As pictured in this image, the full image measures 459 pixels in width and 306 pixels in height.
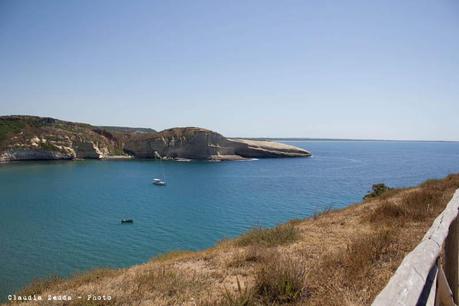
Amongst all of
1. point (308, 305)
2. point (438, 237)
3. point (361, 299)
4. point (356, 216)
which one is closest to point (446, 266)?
point (438, 237)

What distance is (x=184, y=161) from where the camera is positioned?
93.6 meters

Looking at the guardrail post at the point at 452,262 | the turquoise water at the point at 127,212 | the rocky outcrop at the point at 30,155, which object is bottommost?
the turquoise water at the point at 127,212

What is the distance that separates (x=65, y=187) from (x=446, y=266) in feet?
165

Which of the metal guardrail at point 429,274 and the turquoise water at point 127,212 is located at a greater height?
the metal guardrail at point 429,274

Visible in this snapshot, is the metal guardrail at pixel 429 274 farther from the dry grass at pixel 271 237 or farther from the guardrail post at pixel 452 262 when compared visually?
the dry grass at pixel 271 237

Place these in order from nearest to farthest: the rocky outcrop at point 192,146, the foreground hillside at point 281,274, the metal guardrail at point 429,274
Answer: the metal guardrail at point 429,274, the foreground hillside at point 281,274, the rocky outcrop at point 192,146

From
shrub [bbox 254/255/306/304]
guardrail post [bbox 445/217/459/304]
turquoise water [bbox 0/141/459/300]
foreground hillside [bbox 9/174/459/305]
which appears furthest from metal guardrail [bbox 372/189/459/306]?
turquoise water [bbox 0/141/459/300]

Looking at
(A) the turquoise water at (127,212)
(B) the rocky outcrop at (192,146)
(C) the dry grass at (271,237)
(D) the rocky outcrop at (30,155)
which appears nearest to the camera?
(C) the dry grass at (271,237)

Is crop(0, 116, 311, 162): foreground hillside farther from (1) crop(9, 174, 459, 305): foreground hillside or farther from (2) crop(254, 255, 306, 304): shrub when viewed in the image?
(2) crop(254, 255, 306, 304): shrub

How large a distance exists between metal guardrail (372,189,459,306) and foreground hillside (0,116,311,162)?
92.1 meters

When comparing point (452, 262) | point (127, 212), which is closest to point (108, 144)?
point (127, 212)

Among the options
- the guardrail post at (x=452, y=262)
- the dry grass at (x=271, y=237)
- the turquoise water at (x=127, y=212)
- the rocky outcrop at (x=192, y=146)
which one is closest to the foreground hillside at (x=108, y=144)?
the rocky outcrop at (x=192, y=146)

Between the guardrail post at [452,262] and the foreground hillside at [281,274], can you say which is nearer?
the guardrail post at [452,262]

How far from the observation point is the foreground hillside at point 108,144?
84194 mm
